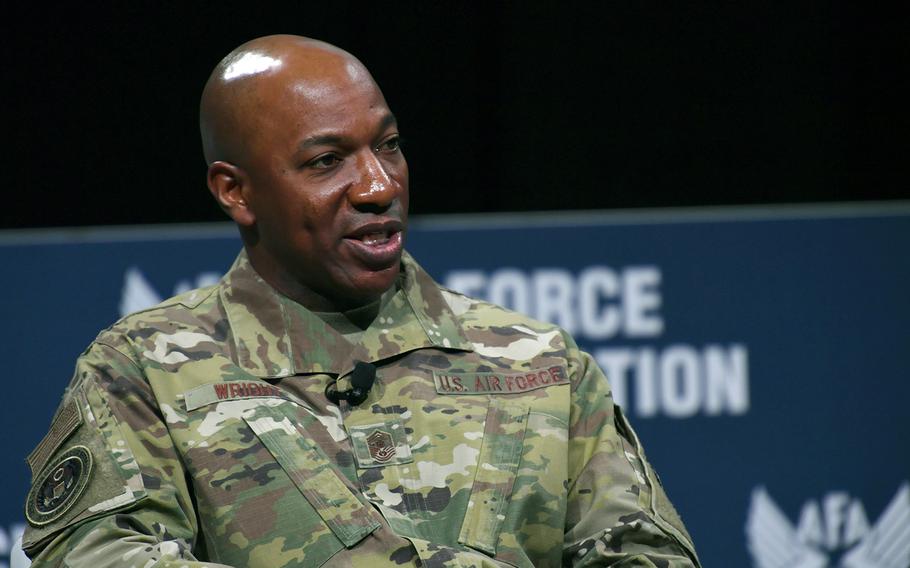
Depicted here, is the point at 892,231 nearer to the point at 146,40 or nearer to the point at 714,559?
the point at 714,559

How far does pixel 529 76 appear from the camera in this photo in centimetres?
364

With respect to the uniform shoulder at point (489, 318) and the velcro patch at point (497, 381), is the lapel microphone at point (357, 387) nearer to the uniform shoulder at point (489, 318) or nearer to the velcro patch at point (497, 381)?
the velcro patch at point (497, 381)

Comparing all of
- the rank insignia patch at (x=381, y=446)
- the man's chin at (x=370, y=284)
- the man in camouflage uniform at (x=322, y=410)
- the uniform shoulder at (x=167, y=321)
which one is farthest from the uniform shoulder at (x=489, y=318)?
the uniform shoulder at (x=167, y=321)

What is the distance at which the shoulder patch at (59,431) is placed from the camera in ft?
6.48

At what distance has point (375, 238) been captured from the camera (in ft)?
6.88

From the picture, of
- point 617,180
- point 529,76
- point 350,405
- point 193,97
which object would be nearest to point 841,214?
point 617,180

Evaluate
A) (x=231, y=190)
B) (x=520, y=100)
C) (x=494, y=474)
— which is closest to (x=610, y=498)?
(x=494, y=474)

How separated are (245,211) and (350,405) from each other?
0.33 m

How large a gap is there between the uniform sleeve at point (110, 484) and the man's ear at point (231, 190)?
0.27 meters

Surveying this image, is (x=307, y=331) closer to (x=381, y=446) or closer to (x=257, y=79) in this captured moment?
(x=381, y=446)

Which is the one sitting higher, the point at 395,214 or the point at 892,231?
→ the point at 395,214

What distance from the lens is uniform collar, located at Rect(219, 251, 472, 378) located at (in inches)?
82.0

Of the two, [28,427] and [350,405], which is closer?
[350,405]

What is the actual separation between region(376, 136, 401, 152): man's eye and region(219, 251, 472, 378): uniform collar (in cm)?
22
